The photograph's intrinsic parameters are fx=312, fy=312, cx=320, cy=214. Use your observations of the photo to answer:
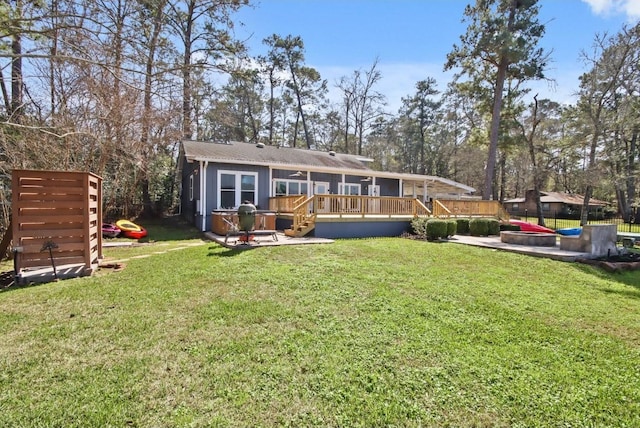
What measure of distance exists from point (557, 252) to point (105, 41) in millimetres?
11203

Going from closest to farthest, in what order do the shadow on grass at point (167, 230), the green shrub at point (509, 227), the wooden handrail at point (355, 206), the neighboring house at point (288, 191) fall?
1. the wooden handrail at point (355, 206)
2. the neighboring house at point (288, 191)
3. the shadow on grass at point (167, 230)
4. the green shrub at point (509, 227)

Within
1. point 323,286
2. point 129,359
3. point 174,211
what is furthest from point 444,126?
point 129,359

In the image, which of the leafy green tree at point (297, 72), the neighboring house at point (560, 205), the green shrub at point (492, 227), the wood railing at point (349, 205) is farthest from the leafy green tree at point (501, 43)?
the neighboring house at point (560, 205)

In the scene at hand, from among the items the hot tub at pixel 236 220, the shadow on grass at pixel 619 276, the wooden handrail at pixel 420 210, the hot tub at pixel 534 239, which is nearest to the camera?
the shadow on grass at pixel 619 276

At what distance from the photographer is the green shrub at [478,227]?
40.4 ft

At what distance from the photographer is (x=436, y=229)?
34.9 feet

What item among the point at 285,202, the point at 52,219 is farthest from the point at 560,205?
the point at 52,219

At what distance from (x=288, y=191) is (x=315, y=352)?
11.8m

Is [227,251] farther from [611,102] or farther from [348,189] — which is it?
[611,102]

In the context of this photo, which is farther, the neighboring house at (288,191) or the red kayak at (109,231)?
the red kayak at (109,231)

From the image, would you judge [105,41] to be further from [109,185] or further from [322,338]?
[109,185]

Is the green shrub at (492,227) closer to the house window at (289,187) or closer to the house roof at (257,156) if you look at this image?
the house roof at (257,156)

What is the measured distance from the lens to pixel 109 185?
1327 centimetres

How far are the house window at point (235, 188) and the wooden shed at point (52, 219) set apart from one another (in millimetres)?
6788
